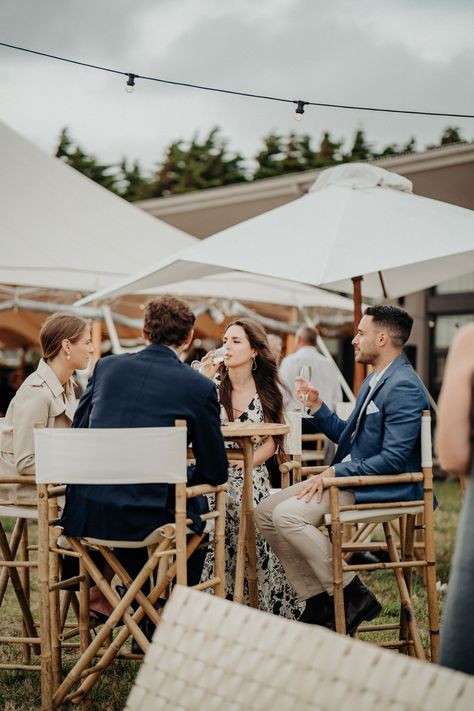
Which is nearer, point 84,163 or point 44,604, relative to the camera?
point 44,604

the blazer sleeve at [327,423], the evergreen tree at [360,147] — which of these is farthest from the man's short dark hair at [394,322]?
A: the evergreen tree at [360,147]

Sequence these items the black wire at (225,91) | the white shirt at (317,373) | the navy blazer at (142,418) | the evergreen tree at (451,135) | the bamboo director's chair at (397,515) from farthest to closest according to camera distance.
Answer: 1. the evergreen tree at (451,135)
2. the white shirt at (317,373)
3. the black wire at (225,91)
4. the bamboo director's chair at (397,515)
5. the navy blazer at (142,418)

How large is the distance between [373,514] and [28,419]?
141cm

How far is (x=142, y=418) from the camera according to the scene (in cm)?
294

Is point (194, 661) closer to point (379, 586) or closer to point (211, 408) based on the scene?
point (211, 408)

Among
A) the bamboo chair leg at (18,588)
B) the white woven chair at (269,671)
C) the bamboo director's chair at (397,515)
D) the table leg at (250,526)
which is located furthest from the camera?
the bamboo chair leg at (18,588)

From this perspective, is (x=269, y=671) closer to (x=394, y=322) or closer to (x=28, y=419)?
(x=28, y=419)

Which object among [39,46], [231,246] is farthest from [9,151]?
[231,246]

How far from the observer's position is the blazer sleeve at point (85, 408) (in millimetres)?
3127

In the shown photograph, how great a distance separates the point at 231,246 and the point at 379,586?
2163 mm

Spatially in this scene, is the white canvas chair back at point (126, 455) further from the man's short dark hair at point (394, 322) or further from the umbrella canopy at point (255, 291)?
the umbrella canopy at point (255, 291)

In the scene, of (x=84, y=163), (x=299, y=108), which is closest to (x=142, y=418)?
(x=299, y=108)

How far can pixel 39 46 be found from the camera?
6.35 m

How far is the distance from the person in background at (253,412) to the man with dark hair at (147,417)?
3.09ft
